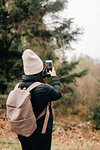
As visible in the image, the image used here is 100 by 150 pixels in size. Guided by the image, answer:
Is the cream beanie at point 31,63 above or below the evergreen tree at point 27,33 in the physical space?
above

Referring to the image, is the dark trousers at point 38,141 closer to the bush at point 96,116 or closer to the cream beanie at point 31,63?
the cream beanie at point 31,63

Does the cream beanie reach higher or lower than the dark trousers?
higher

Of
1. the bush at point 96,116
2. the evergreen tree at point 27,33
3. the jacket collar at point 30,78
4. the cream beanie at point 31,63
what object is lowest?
the bush at point 96,116

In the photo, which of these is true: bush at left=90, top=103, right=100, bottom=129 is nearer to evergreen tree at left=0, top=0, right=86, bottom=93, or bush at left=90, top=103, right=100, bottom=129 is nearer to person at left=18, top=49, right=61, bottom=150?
evergreen tree at left=0, top=0, right=86, bottom=93

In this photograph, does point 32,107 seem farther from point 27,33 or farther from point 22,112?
point 27,33

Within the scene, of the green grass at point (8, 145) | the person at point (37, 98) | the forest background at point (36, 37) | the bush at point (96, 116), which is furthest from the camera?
the bush at point (96, 116)

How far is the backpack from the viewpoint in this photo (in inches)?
62.1

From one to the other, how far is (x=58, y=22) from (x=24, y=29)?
1.76 meters

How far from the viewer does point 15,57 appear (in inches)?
285

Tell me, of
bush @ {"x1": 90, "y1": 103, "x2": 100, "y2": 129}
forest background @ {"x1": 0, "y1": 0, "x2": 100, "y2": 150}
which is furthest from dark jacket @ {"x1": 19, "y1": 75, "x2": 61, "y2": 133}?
bush @ {"x1": 90, "y1": 103, "x2": 100, "y2": 129}

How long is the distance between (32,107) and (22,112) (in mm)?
148

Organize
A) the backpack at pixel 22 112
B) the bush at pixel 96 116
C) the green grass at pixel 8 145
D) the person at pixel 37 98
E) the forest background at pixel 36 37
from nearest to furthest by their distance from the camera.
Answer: the backpack at pixel 22 112 < the person at pixel 37 98 < the green grass at pixel 8 145 < the forest background at pixel 36 37 < the bush at pixel 96 116

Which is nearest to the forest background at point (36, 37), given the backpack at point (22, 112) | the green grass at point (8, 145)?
the green grass at point (8, 145)

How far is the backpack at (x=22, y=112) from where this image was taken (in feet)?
5.17
